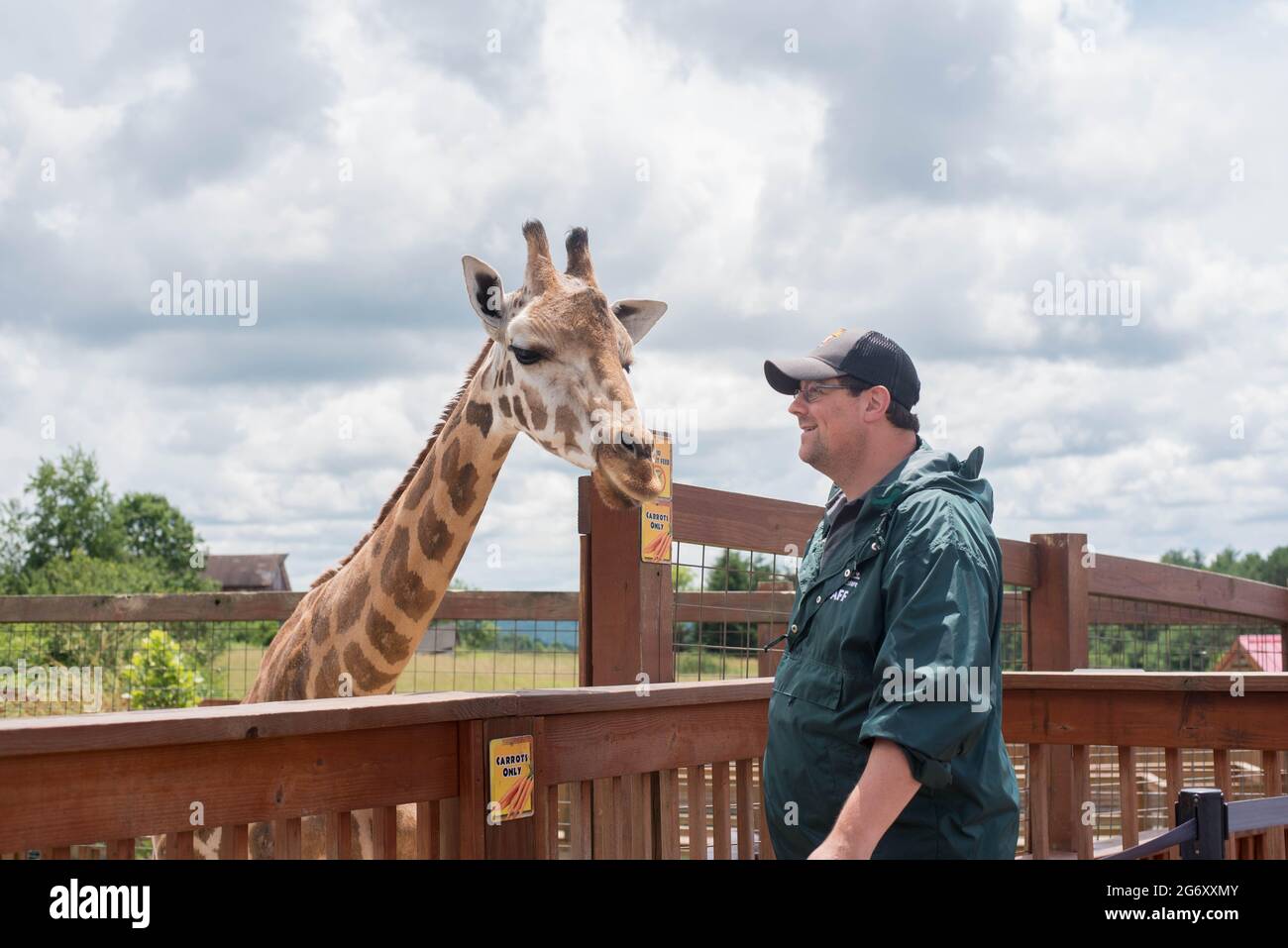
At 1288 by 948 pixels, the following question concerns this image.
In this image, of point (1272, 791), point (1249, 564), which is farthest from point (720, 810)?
point (1249, 564)

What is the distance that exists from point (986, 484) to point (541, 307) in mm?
2317

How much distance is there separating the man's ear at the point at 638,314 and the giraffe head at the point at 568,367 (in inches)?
10.6

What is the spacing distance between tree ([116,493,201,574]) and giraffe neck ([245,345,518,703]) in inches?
2136

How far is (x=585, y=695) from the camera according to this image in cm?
336

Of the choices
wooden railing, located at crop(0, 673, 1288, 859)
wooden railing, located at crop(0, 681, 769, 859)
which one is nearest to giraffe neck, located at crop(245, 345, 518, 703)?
wooden railing, located at crop(0, 681, 769, 859)

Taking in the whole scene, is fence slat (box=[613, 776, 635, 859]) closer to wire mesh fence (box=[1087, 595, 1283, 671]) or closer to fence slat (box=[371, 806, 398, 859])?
fence slat (box=[371, 806, 398, 859])

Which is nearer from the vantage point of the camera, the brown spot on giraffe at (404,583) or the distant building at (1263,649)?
the brown spot on giraffe at (404,583)

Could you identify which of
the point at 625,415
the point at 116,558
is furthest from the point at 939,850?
the point at 116,558

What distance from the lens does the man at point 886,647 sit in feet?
7.78

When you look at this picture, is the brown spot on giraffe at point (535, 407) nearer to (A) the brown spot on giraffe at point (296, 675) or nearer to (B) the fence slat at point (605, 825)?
(B) the fence slat at point (605, 825)

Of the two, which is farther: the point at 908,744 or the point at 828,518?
the point at 828,518

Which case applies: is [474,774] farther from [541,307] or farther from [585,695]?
[541,307]

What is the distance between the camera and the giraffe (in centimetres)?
432

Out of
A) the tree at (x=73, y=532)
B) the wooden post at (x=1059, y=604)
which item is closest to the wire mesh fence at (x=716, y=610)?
the wooden post at (x=1059, y=604)
